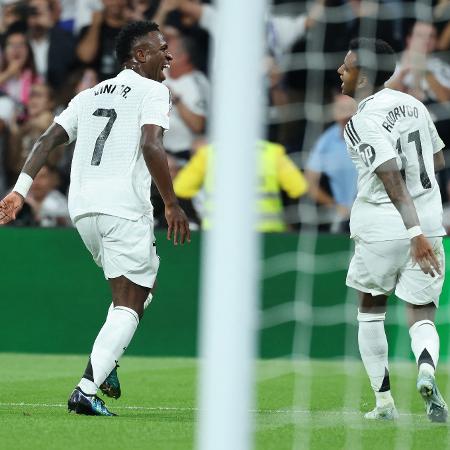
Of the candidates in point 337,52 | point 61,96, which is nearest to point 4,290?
point 61,96

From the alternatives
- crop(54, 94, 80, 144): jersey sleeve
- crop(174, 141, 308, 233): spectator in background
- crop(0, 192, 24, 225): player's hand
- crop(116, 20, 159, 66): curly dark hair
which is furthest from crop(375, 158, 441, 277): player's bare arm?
crop(174, 141, 308, 233): spectator in background

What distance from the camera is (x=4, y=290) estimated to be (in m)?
11.3

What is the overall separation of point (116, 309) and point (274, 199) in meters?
4.53

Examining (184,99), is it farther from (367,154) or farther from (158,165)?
(367,154)

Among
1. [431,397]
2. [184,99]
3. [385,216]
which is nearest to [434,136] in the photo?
[385,216]

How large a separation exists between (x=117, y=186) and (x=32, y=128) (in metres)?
5.22

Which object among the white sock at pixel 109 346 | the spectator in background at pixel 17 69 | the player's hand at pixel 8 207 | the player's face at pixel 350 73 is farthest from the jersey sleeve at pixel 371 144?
the spectator in background at pixel 17 69

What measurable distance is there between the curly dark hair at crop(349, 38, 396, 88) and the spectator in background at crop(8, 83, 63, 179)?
5.41 m

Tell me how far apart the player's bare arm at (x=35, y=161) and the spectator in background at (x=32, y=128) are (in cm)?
481

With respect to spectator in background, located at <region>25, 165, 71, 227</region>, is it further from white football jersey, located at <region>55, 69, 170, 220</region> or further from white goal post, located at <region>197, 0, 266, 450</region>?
white goal post, located at <region>197, 0, 266, 450</region>

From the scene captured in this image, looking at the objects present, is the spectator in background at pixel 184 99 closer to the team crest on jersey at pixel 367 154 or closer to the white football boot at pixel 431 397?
the team crest on jersey at pixel 367 154

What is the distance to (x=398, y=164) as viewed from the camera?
6332 millimetres

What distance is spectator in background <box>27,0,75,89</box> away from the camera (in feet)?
38.4

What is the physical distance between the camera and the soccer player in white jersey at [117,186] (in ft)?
20.5
